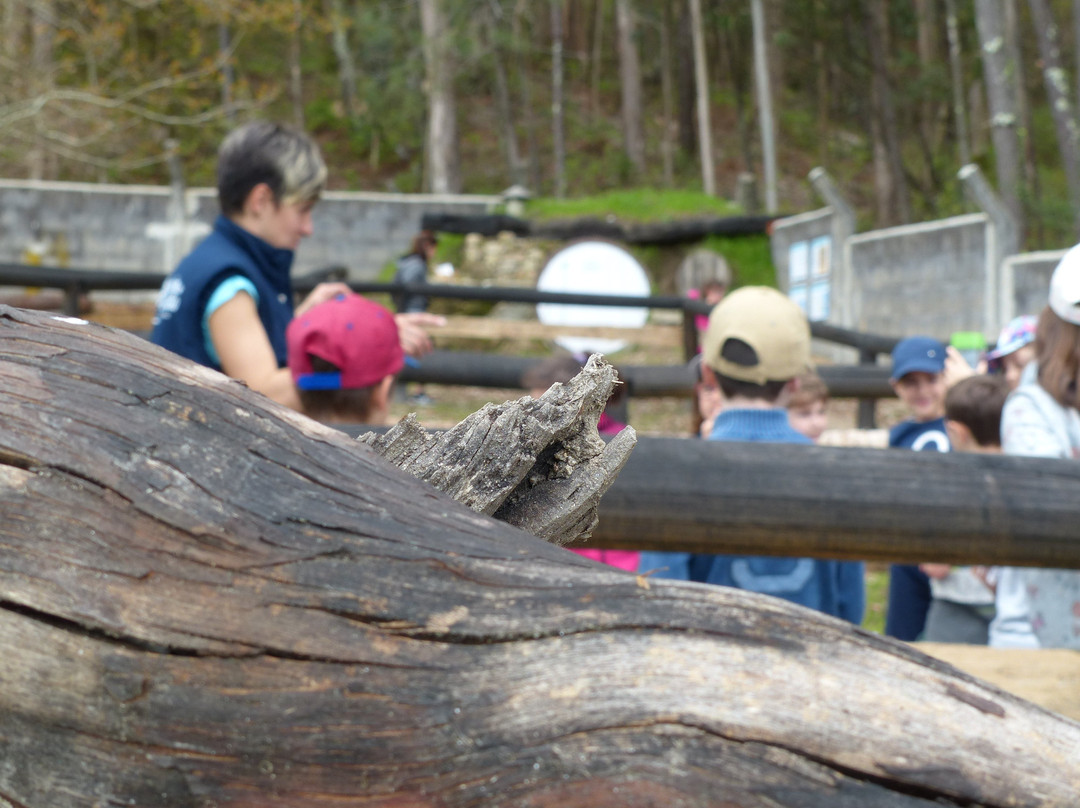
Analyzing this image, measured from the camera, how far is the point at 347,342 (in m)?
2.07

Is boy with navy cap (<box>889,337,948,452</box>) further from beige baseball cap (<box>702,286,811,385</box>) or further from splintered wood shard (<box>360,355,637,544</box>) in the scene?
splintered wood shard (<box>360,355,637,544</box>)

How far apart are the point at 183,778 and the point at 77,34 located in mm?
15822

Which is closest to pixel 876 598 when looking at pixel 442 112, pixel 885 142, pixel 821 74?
pixel 442 112

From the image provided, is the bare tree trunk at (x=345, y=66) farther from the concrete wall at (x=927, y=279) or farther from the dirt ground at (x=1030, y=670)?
the dirt ground at (x=1030, y=670)

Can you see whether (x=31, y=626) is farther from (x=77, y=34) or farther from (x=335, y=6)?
(x=335, y=6)

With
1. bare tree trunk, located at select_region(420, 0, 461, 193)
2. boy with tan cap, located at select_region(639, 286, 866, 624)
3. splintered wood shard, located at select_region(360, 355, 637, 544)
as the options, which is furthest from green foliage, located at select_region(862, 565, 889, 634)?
Result: bare tree trunk, located at select_region(420, 0, 461, 193)

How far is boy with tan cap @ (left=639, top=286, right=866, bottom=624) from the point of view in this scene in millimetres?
2531

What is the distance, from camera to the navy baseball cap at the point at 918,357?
12.7 feet

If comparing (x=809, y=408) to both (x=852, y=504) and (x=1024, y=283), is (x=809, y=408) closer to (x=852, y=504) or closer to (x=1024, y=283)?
(x=852, y=504)

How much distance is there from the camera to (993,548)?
1.96 m

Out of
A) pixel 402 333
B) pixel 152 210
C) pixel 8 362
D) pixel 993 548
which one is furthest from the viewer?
pixel 152 210

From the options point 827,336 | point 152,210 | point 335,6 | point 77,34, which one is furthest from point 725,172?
point 827,336

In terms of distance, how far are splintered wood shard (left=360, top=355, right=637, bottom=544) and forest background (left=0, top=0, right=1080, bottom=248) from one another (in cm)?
1779

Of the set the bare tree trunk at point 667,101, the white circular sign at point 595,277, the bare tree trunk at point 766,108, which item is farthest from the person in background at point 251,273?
the bare tree trunk at point 667,101
